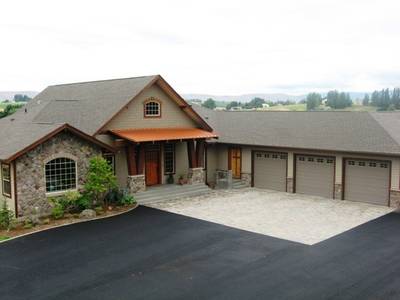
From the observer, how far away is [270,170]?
2758 cm

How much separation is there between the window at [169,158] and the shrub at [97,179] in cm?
564

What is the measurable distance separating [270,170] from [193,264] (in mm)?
14540

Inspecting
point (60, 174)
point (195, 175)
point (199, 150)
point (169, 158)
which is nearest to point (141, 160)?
point (169, 158)

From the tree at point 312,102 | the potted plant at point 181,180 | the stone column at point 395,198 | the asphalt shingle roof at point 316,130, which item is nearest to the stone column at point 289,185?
the asphalt shingle roof at point 316,130

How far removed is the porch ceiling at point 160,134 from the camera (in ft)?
77.0

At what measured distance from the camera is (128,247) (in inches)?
620

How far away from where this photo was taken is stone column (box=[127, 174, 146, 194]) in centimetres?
2378

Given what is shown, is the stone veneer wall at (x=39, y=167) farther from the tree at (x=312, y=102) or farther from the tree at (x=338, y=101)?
the tree at (x=338, y=101)

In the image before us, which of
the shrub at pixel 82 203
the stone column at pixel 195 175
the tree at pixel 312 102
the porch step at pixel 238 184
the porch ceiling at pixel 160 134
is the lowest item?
the porch step at pixel 238 184

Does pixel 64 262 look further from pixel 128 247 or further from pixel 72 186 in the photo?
pixel 72 186

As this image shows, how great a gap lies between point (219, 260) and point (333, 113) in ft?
55.9

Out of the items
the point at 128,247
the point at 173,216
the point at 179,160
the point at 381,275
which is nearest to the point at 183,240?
Answer: the point at 128,247

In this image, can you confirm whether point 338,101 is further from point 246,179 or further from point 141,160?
point 141,160

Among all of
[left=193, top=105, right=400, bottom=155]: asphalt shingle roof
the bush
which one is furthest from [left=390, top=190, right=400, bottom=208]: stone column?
the bush
